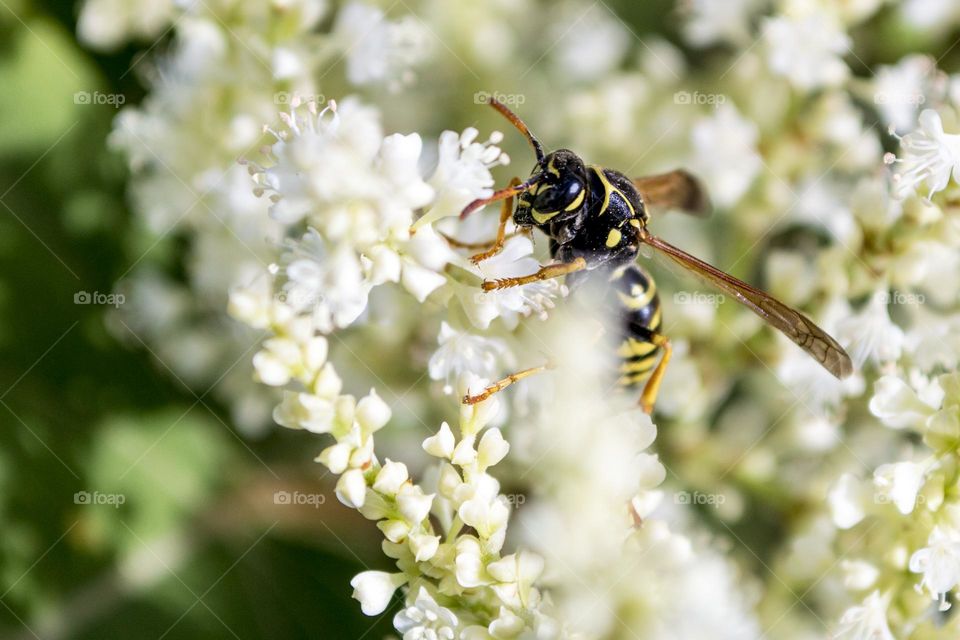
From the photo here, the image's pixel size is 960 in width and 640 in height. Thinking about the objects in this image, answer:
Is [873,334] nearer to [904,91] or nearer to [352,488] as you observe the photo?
[904,91]

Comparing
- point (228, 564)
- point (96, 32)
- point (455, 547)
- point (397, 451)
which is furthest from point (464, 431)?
point (96, 32)

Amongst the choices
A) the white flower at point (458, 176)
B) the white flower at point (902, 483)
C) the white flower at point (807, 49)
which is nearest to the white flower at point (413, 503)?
the white flower at point (458, 176)

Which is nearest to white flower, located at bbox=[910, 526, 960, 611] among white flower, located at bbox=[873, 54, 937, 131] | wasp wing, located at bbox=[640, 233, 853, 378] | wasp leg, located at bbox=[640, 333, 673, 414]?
wasp wing, located at bbox=[640, 233, 853, 378]

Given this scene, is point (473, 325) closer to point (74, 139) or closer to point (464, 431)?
point (464, 431)

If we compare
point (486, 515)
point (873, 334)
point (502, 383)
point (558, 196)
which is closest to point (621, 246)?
point (558, 196)

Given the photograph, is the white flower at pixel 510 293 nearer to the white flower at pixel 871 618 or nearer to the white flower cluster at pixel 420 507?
the white flower cluster at pixel 420 507

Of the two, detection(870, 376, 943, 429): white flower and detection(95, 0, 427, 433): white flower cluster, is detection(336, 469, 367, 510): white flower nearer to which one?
detection(95, 0, 427, 433): white flower cluster
